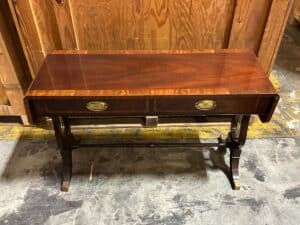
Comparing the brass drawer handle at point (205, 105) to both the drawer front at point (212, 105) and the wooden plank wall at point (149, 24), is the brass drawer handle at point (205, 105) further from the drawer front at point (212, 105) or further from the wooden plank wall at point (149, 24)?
the wooden plank wall at point (149, 24)

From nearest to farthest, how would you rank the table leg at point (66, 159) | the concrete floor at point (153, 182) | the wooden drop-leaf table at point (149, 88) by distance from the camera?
1. the wooden drop-leaf table at point (149, 88)
2. the concrete floor at point (153, 182)
3. the table leg at point (66, 159)

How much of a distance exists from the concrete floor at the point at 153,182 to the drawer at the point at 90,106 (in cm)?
57

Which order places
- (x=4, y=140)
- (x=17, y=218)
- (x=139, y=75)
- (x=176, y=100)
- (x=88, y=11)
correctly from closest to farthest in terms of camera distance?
(x=176, y=100), (x=139, y=75), (x=17, y=218), (x=88, y=11), (x=4, y=140)

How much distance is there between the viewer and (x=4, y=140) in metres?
1.90

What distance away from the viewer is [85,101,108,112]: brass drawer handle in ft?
3.89

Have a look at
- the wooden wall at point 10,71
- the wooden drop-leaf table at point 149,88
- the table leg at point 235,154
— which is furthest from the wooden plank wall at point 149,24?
the table leg at point 235,154

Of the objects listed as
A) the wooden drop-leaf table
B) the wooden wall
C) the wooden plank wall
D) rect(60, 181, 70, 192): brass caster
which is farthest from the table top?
rect(60, 181, 70, 192): brass caster

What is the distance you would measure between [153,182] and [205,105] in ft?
2.14

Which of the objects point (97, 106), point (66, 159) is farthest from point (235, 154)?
point (66, 159)

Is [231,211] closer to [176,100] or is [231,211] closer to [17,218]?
[176,100]

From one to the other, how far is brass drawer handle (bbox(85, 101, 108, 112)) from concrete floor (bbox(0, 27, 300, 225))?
1.96 ft

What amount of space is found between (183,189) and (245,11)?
3.54ft

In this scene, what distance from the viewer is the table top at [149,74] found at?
3.87 ft

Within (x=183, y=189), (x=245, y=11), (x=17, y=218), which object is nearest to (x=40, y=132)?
(x=17, y=218)
